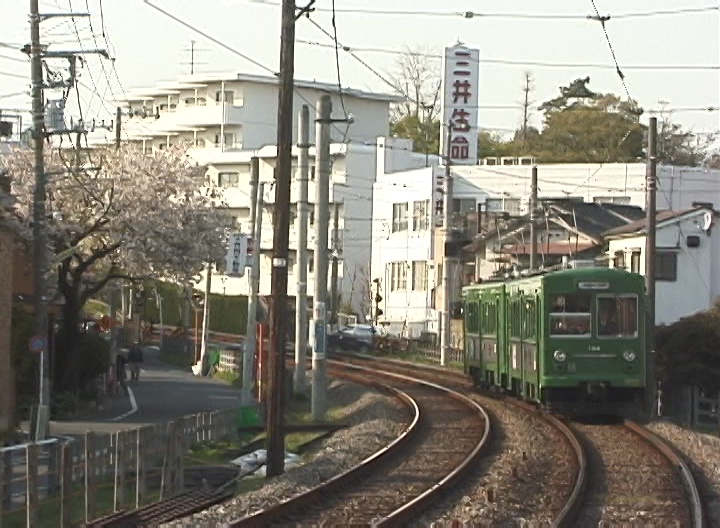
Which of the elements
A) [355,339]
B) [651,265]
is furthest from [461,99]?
[651,265]

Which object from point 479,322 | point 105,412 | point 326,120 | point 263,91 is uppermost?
point 263,91

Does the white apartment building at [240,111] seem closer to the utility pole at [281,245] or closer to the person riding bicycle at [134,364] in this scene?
the person riding bicycle at [134,364]

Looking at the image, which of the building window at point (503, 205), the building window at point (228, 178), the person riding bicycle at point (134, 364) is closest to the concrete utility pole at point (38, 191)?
the person riding bicycle at point (134, 364)

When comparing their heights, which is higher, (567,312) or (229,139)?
(229,139)

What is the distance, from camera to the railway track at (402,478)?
15.9 meters

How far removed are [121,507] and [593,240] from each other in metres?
37.1

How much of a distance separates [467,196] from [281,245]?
4985 centimetres

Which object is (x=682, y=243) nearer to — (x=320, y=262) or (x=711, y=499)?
(x=320, y=262)

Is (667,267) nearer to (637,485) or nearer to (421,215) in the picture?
(421,215)

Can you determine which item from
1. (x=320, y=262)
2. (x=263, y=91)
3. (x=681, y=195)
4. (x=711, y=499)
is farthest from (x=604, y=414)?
(x=263, y=91)

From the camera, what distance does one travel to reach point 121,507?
1750 centimetres

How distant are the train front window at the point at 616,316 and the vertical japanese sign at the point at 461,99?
31801 mm

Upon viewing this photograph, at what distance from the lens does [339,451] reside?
950 inches

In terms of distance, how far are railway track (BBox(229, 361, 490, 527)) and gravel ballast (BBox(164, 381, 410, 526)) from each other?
1.35ft
